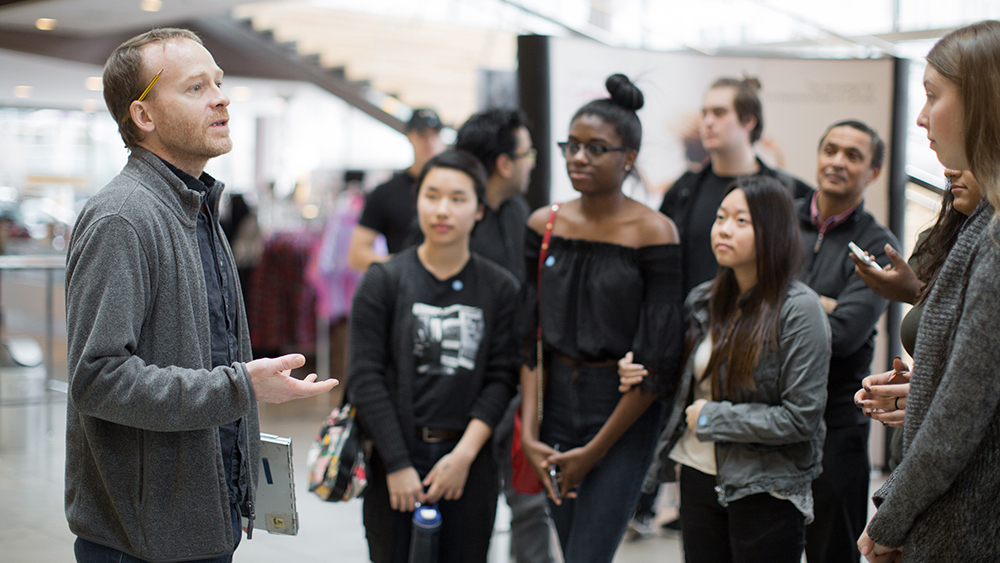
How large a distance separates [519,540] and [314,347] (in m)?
3.90

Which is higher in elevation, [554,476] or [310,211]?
[310,211]

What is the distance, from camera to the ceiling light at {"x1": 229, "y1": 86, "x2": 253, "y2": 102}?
1345 centimetres

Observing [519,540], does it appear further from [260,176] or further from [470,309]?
[260,176]

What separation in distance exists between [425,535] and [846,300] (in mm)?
1358

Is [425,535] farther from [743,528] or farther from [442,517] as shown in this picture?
[743,528]

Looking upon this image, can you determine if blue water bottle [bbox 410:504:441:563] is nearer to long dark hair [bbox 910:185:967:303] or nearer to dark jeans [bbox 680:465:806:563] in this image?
dark jeans [bbox 680:465:806:563]

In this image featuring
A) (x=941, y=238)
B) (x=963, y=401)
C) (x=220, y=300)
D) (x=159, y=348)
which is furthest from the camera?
(x=941, y=238)

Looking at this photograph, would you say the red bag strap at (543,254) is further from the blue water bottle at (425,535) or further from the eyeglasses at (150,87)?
the eyeglasses at (150,87)

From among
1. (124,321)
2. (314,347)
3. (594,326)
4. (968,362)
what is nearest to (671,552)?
(594,326)

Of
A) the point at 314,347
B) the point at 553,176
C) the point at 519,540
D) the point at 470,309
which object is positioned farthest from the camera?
the point at 314,347

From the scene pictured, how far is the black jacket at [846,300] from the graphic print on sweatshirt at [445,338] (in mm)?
938

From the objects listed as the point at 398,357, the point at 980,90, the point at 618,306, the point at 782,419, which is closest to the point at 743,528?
the point at 782,419

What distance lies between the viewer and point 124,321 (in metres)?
1.34

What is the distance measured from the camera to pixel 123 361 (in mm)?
1333
